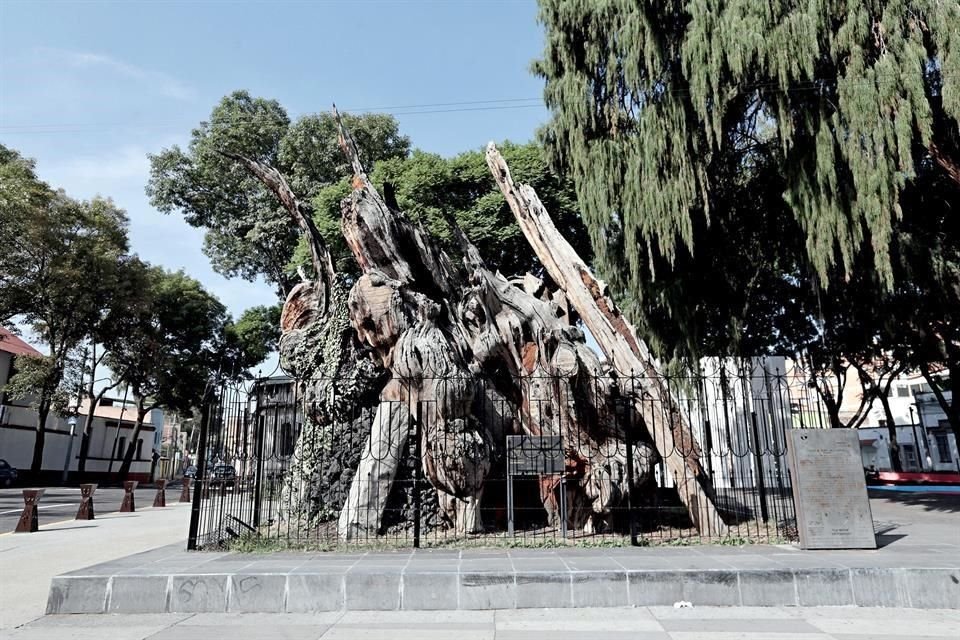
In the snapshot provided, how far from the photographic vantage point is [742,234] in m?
13.5

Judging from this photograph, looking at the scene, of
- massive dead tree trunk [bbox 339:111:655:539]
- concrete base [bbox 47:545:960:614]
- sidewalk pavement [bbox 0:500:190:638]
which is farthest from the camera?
massive dead tree trunk [bbox 339:111:655:539]

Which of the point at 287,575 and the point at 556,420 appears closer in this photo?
the point at 287,575

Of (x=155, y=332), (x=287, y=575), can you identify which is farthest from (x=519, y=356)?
(x=155, y=332)

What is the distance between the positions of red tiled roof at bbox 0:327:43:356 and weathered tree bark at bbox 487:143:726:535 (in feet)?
102

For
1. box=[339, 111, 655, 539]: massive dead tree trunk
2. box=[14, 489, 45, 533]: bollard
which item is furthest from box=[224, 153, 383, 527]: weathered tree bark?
box=[14, 489, 45, 533]: bollard

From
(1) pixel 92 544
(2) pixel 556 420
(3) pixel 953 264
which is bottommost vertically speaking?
(1) pixel 92 544

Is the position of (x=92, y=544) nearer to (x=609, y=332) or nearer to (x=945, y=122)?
(x=609, y=332)

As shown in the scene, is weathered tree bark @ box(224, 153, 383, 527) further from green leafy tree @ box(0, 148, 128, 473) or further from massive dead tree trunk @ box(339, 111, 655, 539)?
green leafy tree @ box(0, 148, 128, 473)

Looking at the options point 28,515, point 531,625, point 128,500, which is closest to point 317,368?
point 28,515

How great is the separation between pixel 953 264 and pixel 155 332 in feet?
109

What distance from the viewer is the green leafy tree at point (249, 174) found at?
84.4 feet

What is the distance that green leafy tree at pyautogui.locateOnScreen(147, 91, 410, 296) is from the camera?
25719mm

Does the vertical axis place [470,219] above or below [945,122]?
above

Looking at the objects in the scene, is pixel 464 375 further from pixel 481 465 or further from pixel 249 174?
pixel 249 174
